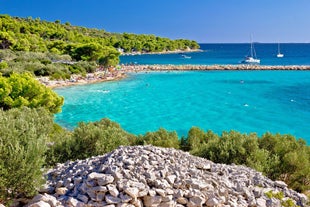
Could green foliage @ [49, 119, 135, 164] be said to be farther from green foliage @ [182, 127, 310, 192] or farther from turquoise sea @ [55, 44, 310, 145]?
turquoise sea @ [55, 44, 310, 145]

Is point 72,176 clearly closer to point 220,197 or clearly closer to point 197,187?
point 197,187

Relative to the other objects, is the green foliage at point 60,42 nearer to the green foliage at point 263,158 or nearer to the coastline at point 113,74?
the coastline at point 113,74

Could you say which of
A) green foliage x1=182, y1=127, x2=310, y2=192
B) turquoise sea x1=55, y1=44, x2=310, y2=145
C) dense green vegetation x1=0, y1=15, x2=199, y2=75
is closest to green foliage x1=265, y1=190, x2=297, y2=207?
green foliage x1=182, y1=127, x2=310, y2=192

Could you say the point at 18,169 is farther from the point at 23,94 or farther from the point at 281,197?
the point at 23,94

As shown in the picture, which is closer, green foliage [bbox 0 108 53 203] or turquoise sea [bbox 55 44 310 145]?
green foliage [bbox 0 108 53 203]

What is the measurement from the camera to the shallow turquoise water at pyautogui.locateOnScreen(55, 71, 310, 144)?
26188mm

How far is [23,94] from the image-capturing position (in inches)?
797

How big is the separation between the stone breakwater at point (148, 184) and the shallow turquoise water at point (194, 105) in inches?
634

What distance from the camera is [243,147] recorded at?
432 inches

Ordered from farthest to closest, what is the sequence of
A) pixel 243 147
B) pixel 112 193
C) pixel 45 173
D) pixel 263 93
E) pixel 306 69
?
pixel 306 69 < pixel 263 93 < pixel 243 147 < pixel 45 173 < pixel 112 193

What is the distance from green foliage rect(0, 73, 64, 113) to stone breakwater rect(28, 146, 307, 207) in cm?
1310

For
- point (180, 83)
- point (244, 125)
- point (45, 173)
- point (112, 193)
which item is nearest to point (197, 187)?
point (112, 193)

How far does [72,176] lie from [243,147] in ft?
20.6

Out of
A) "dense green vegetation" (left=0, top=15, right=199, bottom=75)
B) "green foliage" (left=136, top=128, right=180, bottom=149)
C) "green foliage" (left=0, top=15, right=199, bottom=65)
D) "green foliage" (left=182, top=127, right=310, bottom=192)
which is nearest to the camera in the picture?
"green foliage" (left=182, top=127, right=310, bottom=192)
